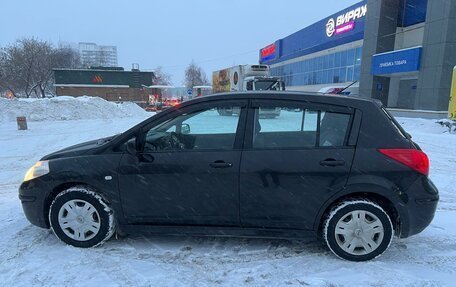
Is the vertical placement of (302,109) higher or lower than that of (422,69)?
lower

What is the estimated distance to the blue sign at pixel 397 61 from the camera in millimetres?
23234

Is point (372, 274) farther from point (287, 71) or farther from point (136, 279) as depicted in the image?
point (287, 71)

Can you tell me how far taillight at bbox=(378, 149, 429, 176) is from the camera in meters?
3.33

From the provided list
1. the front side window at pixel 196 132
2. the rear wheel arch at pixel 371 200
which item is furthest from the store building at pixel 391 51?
the front side window at pixel 196 132

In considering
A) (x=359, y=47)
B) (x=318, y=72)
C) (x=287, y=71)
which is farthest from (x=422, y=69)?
(x=287, y=71)

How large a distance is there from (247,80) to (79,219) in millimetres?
21614

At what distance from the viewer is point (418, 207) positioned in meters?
3.38

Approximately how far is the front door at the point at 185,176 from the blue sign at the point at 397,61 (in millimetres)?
23981

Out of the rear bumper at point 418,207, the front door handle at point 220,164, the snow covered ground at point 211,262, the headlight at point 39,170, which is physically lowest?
the snow covered ground at point 211,262

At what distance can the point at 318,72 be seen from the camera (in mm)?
44562

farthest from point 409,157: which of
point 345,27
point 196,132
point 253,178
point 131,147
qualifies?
point 345,27

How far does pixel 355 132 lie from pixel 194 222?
190 centimetres

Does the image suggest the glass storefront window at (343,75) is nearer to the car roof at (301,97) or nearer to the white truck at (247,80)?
the white truck at (247,80)

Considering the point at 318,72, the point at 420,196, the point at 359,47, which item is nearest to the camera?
the point at 420,196
